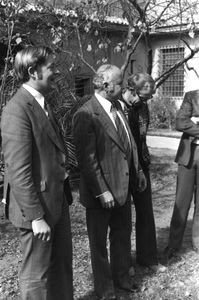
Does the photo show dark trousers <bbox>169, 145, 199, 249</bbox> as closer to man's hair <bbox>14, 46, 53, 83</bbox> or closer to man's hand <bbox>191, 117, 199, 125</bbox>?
man's hand <bbox>191, 117, 199, 125</bbox>

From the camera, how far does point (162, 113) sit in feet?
49.5

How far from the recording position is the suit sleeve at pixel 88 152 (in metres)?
3.47

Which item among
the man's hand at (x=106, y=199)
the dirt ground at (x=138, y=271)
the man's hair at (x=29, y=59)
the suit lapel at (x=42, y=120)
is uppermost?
the man's hair at (x=29, y=59)

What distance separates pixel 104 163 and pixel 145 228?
3.61ft

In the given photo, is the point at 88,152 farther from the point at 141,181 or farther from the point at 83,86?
the point at 83,86

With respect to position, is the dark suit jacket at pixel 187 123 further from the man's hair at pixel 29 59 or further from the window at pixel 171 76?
the window at pixel 171 76

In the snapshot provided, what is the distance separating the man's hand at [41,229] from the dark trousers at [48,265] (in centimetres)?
7

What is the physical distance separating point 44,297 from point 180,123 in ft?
7.81

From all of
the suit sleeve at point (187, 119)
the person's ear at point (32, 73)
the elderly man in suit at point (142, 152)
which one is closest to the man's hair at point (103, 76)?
the elderly man in suit at point (142, 152)

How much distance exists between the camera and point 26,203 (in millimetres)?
2715

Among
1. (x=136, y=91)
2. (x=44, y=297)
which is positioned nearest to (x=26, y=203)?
(x=44, y=297)

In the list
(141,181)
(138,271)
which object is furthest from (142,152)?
(138,271)

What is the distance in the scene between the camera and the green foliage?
15.0 meters

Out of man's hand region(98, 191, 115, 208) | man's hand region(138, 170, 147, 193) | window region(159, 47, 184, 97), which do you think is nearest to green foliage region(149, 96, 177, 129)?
window region(159, 47, 184, 97)
